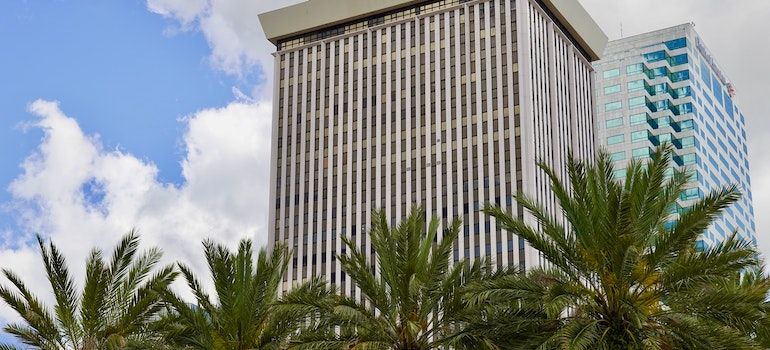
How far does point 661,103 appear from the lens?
5103 inches

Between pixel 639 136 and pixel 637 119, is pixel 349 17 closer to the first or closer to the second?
pixel 639 136

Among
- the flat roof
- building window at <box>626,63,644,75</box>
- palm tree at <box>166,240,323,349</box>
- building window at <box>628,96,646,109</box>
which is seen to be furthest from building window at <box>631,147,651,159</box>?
palm tree at <box>166,240,323,349</box>

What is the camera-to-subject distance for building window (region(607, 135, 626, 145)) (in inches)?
5059

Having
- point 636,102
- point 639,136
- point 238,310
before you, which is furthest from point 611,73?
point 238,310

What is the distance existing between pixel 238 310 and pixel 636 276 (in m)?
12.1

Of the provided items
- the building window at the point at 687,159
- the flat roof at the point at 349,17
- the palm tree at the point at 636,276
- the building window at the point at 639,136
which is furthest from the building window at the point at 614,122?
the palm tree at the point at 636,276

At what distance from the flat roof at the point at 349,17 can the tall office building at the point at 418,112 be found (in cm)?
13

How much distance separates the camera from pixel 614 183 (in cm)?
3033

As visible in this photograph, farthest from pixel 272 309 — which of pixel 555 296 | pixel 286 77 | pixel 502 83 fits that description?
pixel 286 77

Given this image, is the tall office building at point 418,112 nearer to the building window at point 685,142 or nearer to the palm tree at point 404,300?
the building window at point 685,142

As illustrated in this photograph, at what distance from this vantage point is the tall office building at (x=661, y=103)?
128 meters

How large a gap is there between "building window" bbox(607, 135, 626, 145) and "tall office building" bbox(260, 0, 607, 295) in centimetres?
2021

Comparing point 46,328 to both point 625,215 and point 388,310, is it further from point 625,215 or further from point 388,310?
point 625,215

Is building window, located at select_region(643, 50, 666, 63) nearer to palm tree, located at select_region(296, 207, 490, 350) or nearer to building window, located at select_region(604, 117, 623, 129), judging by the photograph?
building window, located at select_region(604, 117, 623, 129)
